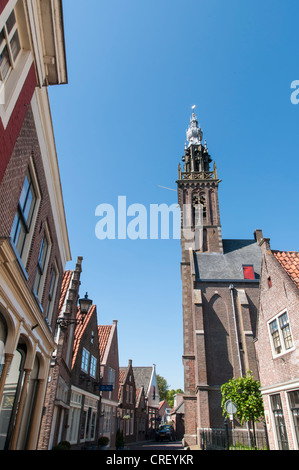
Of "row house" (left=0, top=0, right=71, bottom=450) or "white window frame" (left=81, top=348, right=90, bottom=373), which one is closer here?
"row house" (left=0, top=0, right=71, bottom=450)

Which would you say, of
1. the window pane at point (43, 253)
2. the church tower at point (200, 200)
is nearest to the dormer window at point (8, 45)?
the window pane at point (43, 253)

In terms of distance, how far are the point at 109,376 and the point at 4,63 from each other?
25.7m

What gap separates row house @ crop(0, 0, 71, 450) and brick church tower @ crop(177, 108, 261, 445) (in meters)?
19.8

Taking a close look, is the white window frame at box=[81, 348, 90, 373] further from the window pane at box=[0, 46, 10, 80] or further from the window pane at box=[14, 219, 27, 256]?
the window pane at box=[0, 46, 10, 80]

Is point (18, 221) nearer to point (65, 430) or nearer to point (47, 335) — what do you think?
point (47, 335)

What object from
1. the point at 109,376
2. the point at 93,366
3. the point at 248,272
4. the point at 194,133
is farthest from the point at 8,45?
the point at 194,133

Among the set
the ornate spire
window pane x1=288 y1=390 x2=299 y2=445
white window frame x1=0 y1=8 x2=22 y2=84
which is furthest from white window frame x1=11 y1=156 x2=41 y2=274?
the ornate spire

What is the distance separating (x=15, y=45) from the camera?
5.59 m

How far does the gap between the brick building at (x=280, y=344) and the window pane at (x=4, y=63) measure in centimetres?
1131

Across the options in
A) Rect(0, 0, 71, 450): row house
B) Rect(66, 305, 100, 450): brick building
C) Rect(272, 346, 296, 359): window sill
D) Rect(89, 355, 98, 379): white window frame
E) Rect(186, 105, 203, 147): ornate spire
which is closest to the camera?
Rect(0, 0, 71, 450): row house

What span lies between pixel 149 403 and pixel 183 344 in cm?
2635

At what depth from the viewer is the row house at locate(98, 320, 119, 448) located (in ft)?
79.1

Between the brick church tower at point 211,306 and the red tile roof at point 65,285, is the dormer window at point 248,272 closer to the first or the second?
the brick church tower at point 211,306

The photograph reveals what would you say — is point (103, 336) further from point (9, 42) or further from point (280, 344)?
point (9, 42)
